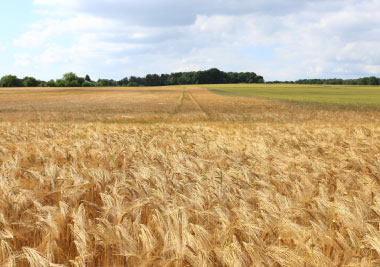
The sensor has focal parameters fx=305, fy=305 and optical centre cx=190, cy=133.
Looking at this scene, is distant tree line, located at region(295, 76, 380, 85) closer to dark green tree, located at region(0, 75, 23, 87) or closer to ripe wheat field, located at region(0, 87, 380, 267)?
dark green tree, located at region(0, 75, 23, 87)

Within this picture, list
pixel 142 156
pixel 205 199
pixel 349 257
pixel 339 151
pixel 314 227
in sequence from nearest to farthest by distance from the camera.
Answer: pixel 349 257, pixel 314 227, pixel 205 199, pixel 142 156, pixel 339 151

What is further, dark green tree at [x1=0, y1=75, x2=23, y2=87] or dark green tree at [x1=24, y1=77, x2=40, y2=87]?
dark green tree at [x1=24, y1=77, x2=40, y2=87]

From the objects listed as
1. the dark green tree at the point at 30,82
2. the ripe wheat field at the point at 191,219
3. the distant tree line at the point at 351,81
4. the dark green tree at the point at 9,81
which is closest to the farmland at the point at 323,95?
the ripe wheat field at the point at 191,219

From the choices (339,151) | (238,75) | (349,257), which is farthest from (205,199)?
(238,75)

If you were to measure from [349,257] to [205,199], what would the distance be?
1295 mm

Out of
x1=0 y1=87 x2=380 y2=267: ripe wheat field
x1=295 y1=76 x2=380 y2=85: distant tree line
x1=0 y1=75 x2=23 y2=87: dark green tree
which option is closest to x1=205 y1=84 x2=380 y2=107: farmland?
x1=0 y1=87 x2=380 y2=267: ripe wheat field

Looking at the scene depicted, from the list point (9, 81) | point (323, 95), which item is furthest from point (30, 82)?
point (323, 95)

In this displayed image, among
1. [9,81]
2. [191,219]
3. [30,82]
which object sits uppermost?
[9,81]

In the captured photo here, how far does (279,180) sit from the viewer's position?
142 inches

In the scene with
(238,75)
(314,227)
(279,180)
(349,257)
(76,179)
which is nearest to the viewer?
(349,257)

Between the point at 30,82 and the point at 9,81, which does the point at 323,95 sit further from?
the point at 30,82

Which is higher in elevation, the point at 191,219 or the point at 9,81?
the point at 9,81

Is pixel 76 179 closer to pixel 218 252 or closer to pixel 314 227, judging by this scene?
pixel 218 252

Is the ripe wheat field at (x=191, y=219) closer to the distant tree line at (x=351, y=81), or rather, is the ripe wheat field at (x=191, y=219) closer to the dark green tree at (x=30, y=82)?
the dark green tree at (x=30, y=82)
